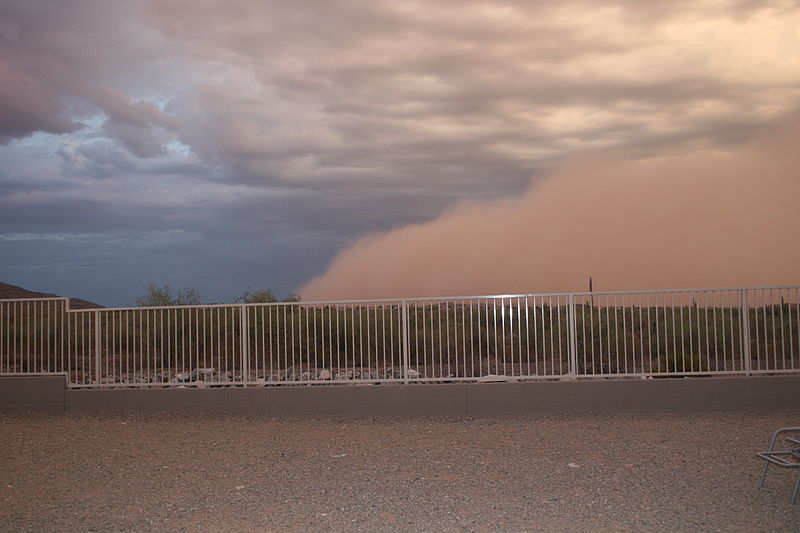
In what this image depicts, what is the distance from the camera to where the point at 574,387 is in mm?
13594

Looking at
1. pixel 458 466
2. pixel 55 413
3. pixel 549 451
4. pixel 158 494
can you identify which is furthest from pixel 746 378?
pixel 55 413

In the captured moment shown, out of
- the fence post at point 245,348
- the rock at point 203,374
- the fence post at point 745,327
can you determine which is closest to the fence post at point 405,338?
the fence post at point 245,348

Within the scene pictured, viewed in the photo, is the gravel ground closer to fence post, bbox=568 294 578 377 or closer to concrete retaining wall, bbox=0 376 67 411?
fence post, bbox=568 294 578 377

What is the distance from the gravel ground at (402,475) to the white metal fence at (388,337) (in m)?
1.33

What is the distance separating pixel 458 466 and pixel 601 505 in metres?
2.28

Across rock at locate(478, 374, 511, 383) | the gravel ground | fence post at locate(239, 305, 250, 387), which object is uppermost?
fence post at locate(239, 305, 250, 387)

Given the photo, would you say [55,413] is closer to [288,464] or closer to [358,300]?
[358,300]

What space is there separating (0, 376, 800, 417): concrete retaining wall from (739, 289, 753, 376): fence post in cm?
29

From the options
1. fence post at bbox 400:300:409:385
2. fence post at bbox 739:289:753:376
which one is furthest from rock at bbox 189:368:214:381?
fence post at bbox 739:289:753:376

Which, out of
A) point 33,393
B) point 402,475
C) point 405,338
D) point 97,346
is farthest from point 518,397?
point 33,393

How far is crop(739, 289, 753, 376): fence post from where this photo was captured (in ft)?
44.6

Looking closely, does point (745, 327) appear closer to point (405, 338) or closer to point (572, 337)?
point (572, 337)

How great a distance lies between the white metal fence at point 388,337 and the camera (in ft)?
45.3

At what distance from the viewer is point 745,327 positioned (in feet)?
44.8
